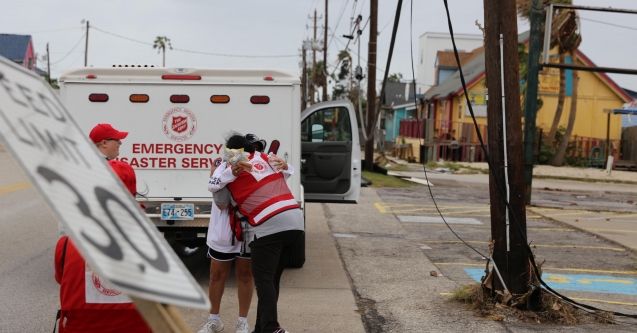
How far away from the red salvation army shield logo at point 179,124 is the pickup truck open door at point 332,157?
7.64 ft

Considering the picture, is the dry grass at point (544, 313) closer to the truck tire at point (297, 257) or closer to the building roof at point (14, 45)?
the truck tire at point (297, 257)

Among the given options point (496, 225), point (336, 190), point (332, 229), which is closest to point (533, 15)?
point (332, 229)

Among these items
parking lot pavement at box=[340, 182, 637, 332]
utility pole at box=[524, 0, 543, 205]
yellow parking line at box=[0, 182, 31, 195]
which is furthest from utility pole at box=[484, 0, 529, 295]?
yellow parking line at box=[0, 182, 31, 195]

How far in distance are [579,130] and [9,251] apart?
3496 centimetres

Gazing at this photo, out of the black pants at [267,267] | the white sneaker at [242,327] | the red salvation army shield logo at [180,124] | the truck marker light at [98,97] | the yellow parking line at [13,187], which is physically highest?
the truck marker light at [98,97]

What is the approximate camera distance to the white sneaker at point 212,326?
5.70 m

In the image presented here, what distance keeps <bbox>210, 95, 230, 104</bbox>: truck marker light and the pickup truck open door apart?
216 cm

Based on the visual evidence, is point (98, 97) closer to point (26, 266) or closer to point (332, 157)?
point (26, 266)

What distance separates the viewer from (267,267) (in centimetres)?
526

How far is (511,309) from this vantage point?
630 cm

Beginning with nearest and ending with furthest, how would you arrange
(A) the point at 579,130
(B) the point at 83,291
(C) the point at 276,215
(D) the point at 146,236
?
(D) the point at 146,236, (B) the point at 83,291, (C) the point at 276,215, (A) the point at 579,130

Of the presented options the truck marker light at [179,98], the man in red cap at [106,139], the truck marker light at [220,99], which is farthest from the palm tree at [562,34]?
the man in red cap at [106,139]

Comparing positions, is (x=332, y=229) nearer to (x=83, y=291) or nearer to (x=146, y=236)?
(x=83, y=291)

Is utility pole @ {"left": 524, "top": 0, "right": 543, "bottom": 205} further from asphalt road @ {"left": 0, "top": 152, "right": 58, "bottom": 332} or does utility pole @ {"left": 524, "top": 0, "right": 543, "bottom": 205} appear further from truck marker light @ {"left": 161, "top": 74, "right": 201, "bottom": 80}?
asphalt road @ {"left": 0, "top": 152, "right": 58, "bottom": 332}
